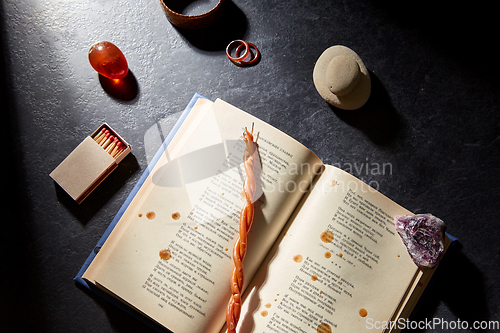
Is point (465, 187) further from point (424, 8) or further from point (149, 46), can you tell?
point (149, 46)

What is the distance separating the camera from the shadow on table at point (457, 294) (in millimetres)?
669

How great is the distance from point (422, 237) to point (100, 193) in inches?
26.7

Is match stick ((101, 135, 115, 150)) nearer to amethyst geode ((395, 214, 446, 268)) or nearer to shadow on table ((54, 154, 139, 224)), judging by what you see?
shadow on table ((54, 154, 139, 224))

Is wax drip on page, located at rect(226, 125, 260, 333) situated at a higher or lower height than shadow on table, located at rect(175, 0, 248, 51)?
lower

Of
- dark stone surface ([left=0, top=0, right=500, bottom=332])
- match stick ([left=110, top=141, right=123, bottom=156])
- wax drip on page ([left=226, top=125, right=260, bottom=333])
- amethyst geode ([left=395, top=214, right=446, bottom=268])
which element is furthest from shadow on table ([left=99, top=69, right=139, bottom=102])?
amethyst geode ([left=395, top=214, right=446, bottom=268])

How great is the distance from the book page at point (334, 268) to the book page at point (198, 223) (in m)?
0.04

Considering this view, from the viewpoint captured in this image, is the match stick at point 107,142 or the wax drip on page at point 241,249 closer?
the wax drip on page at point 241,249

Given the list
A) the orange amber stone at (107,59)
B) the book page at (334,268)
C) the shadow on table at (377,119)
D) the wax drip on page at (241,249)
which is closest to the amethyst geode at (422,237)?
the book page at (334,268)

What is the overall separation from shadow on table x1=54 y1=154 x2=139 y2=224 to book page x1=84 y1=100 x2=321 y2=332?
7cm

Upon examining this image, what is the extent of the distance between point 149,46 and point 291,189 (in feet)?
1.58

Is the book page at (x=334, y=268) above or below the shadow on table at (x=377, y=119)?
below

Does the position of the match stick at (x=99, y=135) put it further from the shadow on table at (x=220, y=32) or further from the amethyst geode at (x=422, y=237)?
the amethyst geode at (x=422, y=237)

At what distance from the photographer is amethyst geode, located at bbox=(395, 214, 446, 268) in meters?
0.62

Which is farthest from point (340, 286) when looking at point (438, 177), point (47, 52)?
point (47, 52)
